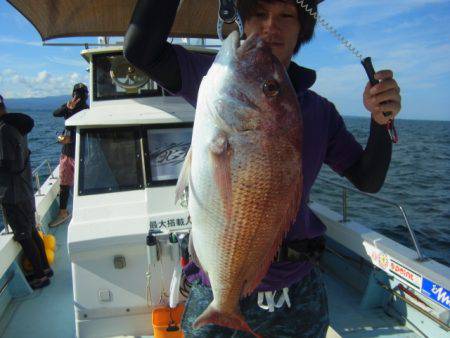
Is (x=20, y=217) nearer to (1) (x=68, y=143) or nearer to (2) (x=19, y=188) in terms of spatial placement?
(2) (x=19, y=188)

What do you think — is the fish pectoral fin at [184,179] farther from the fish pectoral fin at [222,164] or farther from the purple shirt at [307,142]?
the purple shirt at [307,142]

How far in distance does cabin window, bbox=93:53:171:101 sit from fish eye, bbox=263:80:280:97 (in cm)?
369

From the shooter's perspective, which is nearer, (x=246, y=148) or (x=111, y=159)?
(x=246, y=148)

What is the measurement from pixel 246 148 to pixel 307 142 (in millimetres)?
533

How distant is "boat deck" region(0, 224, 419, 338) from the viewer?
4078 millimetres

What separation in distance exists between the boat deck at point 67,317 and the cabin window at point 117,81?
2625 millimetres

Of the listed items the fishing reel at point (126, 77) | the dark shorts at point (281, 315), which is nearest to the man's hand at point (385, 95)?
the dark shorts at point (281, 315)

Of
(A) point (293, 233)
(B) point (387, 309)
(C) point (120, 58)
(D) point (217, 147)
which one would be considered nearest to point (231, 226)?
(D) point (217, 147)

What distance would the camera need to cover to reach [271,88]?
58.0 inches

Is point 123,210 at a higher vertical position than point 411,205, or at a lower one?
higher

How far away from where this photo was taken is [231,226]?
150 cm

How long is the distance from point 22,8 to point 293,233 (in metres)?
4.32

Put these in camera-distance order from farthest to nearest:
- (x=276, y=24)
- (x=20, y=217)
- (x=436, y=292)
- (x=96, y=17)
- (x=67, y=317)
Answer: (x=96, y=17) → (x=20, y=217) → (x=67, y=317) → (x=436, y=292) → (x=276, y=24)

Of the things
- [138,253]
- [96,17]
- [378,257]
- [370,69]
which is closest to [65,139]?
[96,17]
